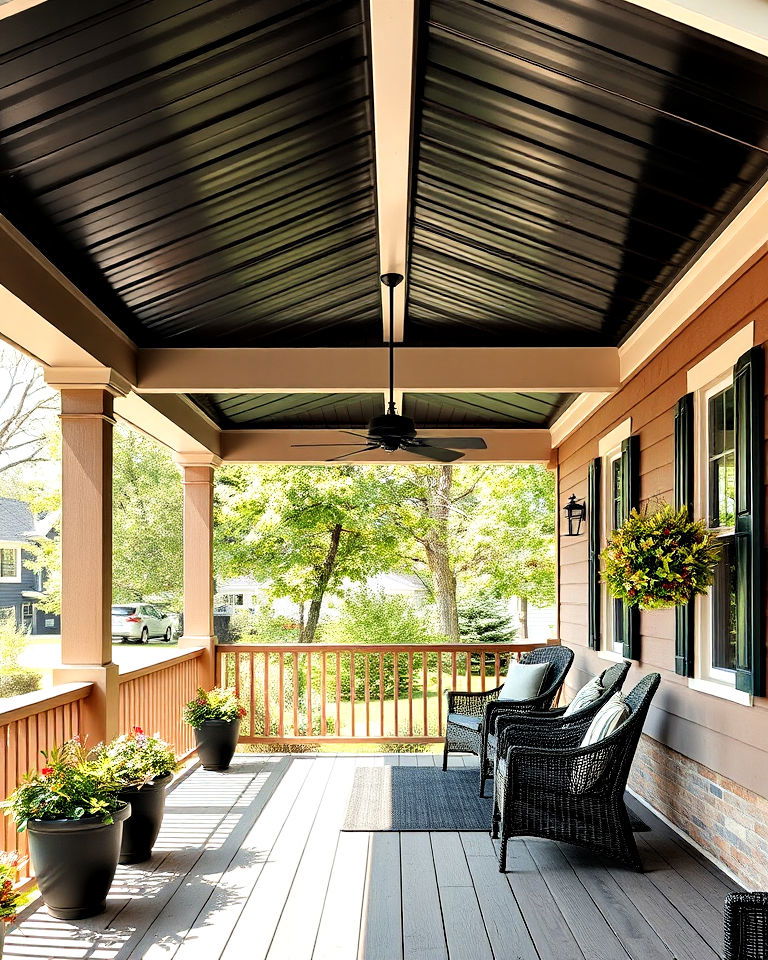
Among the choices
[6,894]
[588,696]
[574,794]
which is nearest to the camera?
[6,894]

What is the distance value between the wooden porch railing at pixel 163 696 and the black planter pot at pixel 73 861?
1.87m

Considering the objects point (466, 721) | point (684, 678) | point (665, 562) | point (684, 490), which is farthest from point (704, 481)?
point (466, 721)

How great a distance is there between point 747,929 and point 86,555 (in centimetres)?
379

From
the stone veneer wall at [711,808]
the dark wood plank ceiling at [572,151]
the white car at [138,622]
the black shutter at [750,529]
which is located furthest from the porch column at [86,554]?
the white car at [138,622]

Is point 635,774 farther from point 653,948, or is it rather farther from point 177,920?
point 177,920

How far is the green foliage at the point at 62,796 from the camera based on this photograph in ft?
12.0

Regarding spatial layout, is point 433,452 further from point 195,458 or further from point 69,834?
point 69,834

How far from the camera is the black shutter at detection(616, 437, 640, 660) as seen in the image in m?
5.59

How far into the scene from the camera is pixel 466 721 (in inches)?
257

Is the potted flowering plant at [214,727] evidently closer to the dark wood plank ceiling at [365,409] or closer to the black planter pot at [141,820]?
the black planter pot at [141,820]

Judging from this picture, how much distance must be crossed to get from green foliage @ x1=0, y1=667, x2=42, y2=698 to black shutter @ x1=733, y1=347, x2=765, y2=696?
12.1 m

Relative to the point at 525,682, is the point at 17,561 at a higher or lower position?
higher

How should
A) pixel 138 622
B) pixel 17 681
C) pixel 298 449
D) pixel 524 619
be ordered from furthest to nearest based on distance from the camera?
1. pixel 138 622
2. pixel 524 619
3. pixel 17 681
4. pixel 298 449

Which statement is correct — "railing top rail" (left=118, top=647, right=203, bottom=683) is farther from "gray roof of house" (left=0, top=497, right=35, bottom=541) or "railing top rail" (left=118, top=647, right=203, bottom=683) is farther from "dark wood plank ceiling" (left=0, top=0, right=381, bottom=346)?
"gray roof of house" (left=0, top=497, right=35, bottom=541)
